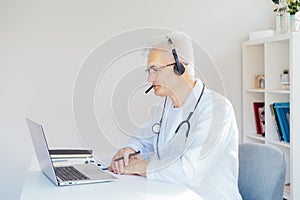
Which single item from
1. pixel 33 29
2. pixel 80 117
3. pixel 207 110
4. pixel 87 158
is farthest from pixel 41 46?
pixel 207 110

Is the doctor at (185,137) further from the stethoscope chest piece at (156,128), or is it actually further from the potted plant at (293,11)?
the potted plant at (293,11)

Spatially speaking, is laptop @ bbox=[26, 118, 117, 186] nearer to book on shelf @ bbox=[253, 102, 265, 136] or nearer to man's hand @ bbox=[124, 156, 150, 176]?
man's hand @ bbox=[124, 156, 150, 176]

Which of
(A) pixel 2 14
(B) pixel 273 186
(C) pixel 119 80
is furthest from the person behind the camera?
(C) pixel 119 80

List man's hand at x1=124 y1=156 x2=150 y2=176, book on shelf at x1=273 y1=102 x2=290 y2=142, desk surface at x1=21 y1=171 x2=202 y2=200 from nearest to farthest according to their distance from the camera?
1. desk surface at x1=21 y1=171 x2=202 y2=200
2. man's hand at x1=124 y1=156 x2=150 y2=176
3. book on shelf at x1=273 y1=102 x2=290 y2=142

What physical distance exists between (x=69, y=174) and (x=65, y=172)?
0.04 meters

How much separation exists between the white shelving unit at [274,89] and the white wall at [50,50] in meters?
0.58

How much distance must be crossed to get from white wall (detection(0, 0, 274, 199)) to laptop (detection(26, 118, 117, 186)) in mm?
1182

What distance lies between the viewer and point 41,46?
2699mm

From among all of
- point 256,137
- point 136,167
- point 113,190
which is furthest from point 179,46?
point 256,137

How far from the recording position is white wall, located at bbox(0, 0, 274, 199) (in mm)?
2664

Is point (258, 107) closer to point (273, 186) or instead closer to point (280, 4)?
point (280, 4)

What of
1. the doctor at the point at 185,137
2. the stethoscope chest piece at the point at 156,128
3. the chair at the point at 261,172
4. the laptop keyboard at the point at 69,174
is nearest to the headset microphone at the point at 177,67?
the doctor at the point at 185,137

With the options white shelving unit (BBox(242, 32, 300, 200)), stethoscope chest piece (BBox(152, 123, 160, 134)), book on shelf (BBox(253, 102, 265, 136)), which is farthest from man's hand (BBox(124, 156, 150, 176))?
book on shelf (BBox(253, 102, 265, 136))

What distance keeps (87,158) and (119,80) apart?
1.10m
